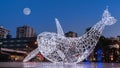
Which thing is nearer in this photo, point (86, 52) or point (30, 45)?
point (86, 52)

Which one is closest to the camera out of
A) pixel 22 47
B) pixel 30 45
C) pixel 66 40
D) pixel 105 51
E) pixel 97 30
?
pixel 97 30

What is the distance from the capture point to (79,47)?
100ft

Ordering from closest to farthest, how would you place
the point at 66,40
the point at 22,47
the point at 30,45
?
the point at 66,40 < the point at 30,45 < the point at 22,47

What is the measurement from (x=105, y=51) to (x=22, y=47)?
104 m

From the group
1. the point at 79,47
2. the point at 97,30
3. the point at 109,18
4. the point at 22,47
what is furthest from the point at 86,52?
the point at 22,47

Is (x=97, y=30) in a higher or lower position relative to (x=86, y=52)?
higher

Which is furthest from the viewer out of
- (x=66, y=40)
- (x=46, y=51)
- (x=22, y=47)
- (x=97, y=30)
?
(x=22, y=47)

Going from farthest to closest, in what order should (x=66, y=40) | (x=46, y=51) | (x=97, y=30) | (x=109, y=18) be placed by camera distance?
(x=46, y=51), (x=66, y=40), (x=97, y=30), (x=109, y=18)

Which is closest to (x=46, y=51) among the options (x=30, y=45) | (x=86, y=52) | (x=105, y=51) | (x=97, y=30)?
(x=86, y=52)

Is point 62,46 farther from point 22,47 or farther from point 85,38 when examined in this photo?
point 22,47

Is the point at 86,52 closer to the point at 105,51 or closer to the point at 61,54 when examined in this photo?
the point at 61,54

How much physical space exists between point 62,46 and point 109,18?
8.13 m

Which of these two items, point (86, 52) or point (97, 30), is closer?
point (97, 30)

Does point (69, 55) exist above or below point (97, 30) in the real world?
below
